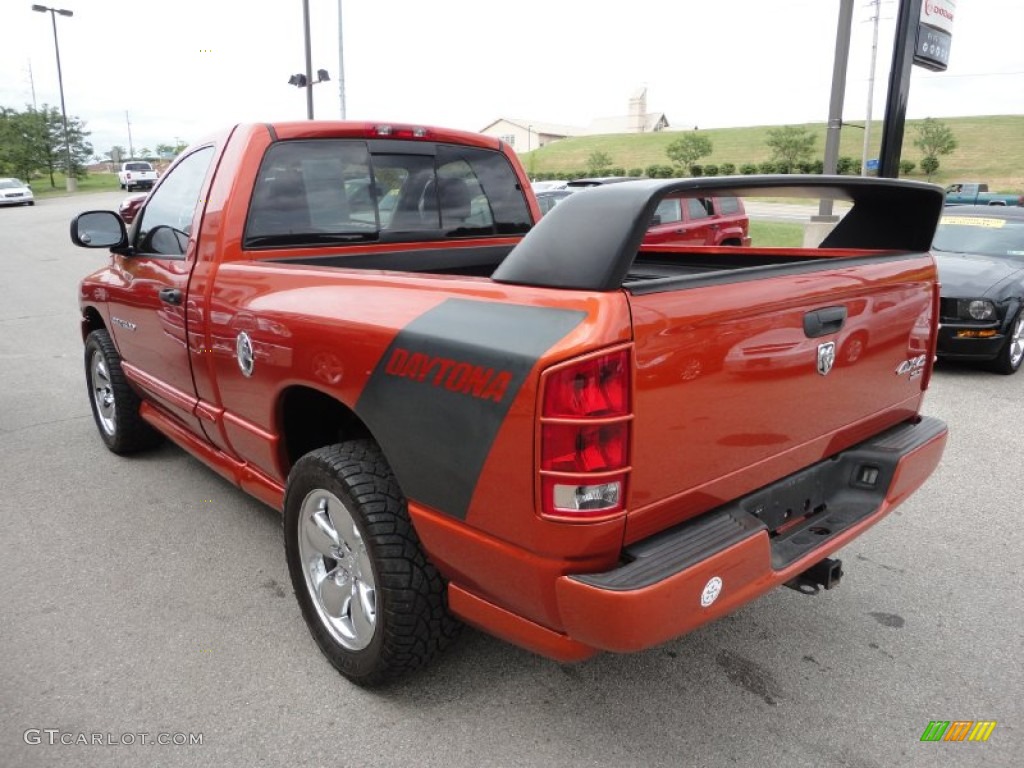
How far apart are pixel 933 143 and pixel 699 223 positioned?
62875 mm

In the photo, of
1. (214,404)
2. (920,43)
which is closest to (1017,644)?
(214,404)

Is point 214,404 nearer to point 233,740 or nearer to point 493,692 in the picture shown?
point 233,740

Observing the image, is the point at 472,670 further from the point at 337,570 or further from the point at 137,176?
the point at 137,176

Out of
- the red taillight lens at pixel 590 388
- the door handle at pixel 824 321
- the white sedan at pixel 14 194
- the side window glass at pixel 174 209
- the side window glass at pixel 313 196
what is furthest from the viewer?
Result: the white sedan at pixel 14 194

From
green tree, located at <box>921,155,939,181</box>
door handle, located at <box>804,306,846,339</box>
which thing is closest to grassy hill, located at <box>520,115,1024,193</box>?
green tree, located at <box>921,155,939,181</box>

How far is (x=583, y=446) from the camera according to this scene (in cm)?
183

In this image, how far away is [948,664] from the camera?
2773 millimetres

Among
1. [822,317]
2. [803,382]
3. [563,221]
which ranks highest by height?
[563,221]

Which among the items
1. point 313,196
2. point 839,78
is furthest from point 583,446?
point 839,78

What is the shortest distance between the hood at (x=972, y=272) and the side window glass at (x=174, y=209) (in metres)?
6.22

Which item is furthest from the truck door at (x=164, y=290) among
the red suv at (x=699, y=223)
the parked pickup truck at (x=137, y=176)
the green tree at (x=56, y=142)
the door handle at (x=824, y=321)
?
the green tree at (x=56, y=142)

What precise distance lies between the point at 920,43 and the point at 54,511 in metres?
11.1

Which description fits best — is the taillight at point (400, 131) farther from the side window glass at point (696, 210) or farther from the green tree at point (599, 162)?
the green tree at point (599, 162)

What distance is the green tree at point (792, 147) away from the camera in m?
67.8
